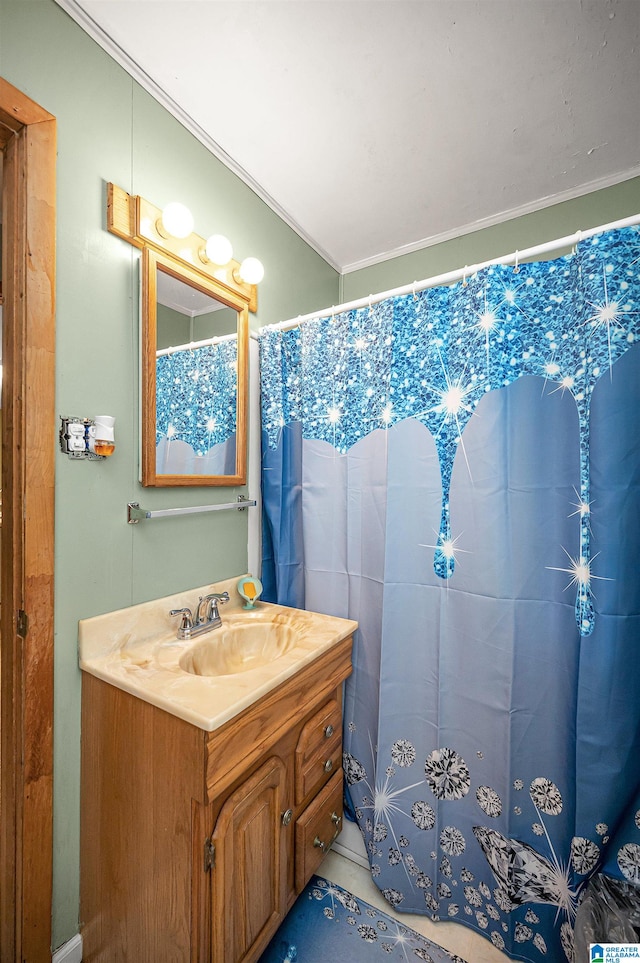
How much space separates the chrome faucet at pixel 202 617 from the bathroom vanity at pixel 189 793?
49 millimetres

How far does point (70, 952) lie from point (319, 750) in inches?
31.5

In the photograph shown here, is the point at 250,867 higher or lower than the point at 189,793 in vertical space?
lower

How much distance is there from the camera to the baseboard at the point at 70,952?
1.05 metres

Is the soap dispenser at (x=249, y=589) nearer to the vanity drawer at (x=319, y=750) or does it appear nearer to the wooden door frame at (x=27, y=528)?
the vanity drawer at (x=319, y=750)

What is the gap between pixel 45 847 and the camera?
1004 mm

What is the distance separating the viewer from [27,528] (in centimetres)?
97

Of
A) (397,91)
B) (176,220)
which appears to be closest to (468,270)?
(397,91)

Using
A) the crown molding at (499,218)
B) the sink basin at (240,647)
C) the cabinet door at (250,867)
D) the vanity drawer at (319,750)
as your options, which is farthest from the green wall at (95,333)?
the crown molding at (499,218)

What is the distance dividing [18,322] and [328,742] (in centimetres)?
148

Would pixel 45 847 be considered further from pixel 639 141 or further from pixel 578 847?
pixel 639 141

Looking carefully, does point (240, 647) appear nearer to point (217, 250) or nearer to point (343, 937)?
point (343, 937)

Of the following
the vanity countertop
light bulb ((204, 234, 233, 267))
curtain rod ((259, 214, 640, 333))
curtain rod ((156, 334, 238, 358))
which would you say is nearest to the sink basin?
the vanity countertop

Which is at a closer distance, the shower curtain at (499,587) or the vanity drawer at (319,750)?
the shower curtain at (499,587)

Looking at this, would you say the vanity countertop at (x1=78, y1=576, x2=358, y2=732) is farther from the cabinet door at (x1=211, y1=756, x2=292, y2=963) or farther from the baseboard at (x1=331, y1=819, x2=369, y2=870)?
the baseboard at (x1=331, y1=819, x2=369, y2=870)
